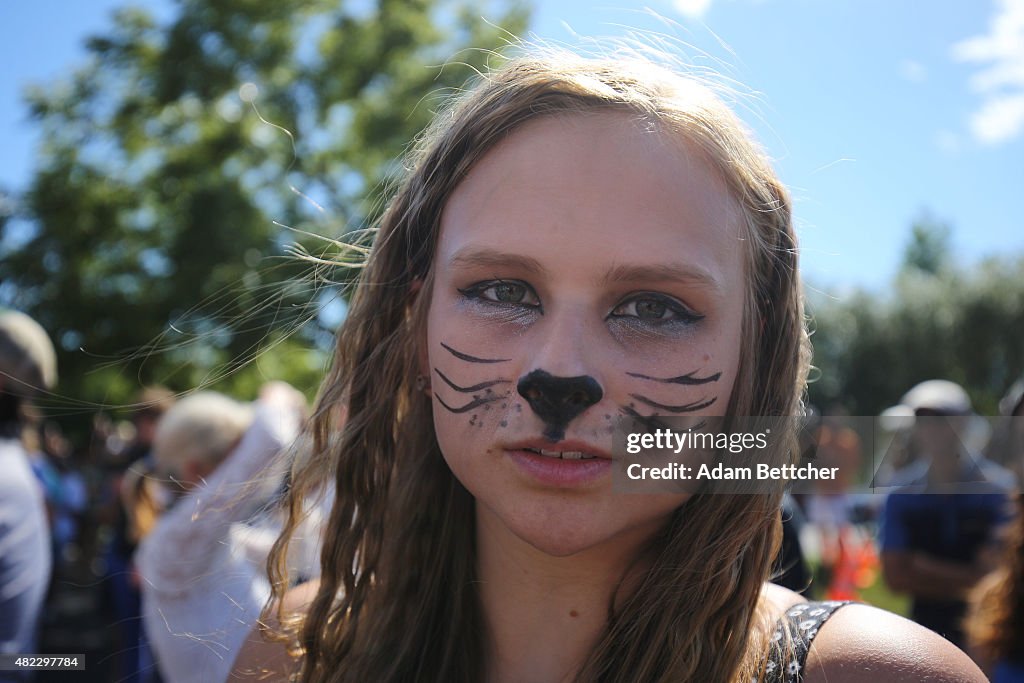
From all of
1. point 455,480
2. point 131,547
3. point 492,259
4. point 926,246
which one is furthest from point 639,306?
point 926,246

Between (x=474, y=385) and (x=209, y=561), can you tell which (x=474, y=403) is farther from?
(x=209, y=561)

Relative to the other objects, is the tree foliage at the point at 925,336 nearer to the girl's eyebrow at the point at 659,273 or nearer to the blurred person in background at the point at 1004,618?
the blurred person in background at the point at 1004,618

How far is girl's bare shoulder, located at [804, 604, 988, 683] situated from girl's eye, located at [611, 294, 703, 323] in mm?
560

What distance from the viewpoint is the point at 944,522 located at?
147 inches

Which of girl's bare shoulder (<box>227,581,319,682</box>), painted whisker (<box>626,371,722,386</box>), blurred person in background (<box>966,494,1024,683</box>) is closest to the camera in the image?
painted whisker (<box>626,371,722,386</box>)

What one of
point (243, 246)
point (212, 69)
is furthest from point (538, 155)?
point (212, 69)

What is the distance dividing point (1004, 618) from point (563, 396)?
2.18 metres

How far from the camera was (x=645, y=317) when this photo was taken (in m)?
1.33

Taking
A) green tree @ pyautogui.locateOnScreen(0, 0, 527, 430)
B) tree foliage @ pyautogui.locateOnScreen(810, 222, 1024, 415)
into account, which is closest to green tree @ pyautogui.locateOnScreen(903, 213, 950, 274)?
tree foliage @ pyautogui.locateOnScreen(810, 222, 1024, 415)

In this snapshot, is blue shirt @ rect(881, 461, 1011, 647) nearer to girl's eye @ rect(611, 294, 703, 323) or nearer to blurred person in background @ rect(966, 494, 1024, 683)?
blurred person in background @ rect(966, 494, 1024, 683)

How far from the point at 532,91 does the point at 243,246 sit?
12.0m

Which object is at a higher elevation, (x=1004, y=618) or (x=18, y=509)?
(x=18, y=509)

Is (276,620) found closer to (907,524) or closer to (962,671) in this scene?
(962,671)

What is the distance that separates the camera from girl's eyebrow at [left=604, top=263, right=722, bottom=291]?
1285 millimetres
